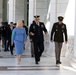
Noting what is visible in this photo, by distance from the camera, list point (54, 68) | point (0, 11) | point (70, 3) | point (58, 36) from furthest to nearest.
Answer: point (0, 11)
point (70, 3)
point (58, 36)
point (54, 68)

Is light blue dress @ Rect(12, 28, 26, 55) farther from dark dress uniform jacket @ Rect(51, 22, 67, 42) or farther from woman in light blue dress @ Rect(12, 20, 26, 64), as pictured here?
dark dress uniform jacket @ Rect(51, 22, 67, 42)

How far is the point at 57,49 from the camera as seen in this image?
42.7ft

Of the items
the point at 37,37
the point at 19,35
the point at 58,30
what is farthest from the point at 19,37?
the point at 58,30

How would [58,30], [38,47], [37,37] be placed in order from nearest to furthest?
[58,30] → [37,37] → [38,47]

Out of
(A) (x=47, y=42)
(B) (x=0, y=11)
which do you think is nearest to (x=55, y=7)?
(A) (x=47, y=42)

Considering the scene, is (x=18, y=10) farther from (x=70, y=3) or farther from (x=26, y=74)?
(x=26, y=74)

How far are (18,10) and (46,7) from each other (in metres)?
7.44

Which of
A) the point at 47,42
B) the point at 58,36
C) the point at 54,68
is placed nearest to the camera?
the point at 54,68

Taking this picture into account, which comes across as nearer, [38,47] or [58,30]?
[58,30]

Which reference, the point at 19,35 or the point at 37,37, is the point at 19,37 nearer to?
the point at 19,35

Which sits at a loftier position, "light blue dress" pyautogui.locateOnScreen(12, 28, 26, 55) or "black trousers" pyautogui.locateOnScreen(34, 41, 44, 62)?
"light blue dress" pyautogui.locateOnScreen(12, 28, 26, 55)

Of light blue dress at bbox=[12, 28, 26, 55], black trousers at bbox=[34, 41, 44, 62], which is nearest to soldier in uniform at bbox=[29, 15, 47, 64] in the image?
black trousers at bbox=[34, 41, 44, 62]

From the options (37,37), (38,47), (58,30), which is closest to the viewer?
→ (58,30)

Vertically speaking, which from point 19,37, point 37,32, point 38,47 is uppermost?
point 37,32
